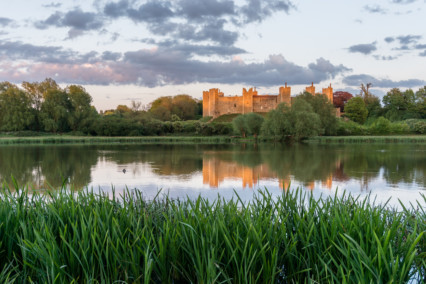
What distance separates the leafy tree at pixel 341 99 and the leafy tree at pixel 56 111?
5040 cm

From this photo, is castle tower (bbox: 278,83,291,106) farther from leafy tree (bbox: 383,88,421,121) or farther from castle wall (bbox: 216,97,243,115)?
leafy tree (bbox: 383,88,421,121)

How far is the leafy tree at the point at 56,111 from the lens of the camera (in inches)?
1783

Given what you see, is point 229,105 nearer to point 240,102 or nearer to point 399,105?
point 240,102

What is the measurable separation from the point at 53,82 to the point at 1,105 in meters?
10.1

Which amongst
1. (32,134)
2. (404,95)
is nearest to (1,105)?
(32,134)

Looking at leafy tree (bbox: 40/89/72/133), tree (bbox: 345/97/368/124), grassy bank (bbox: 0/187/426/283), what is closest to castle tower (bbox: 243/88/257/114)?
tree (bbox: 345/97/368/124)

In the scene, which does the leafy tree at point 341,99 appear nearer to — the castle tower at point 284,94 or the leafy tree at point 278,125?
the castle tower at point 284,94

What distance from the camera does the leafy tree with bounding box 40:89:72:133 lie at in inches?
1783

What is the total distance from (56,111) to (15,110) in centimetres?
450

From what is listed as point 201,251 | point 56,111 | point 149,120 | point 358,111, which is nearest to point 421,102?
point 358,111

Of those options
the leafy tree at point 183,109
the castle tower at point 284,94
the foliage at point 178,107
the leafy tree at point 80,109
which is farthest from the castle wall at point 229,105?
the leafy tree at point 80,109

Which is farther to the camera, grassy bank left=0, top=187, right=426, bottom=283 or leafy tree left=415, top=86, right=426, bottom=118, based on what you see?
leafy tree left=415, top=86, right=426, bottom=118

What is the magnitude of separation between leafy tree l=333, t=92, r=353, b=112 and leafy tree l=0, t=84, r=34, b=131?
55035 mm

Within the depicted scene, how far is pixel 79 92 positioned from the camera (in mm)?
50281
